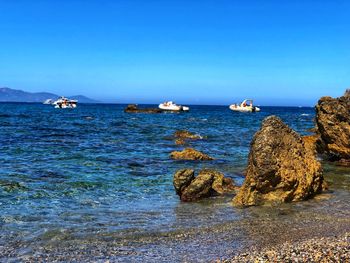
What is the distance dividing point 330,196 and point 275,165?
2.51 meters

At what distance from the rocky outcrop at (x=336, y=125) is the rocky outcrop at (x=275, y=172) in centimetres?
936

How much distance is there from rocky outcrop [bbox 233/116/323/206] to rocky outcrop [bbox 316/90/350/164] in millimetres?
9361

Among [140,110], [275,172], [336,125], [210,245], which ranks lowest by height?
[210,245]

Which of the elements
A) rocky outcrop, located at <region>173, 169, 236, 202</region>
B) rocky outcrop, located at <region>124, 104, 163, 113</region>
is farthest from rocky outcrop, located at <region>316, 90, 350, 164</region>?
rocky outcrop, located at <region>124, 104, 163, 113</region>

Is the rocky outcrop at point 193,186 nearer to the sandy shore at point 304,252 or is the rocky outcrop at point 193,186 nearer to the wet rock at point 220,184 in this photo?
the wet rock at point 220,184

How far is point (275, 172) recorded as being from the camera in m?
13.3

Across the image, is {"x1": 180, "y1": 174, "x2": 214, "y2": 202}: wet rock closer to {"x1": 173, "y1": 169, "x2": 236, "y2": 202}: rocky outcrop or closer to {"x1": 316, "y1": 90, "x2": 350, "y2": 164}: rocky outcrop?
{"x1": 173, "y1": 169, "x2": 236, "y2": 202}: rocky outcrop

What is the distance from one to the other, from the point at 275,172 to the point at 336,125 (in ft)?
36.5

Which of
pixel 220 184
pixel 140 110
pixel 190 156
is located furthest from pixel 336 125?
pixel 140 110

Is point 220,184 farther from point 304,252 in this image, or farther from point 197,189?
point 304,252

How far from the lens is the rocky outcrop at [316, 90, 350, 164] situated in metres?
22.7

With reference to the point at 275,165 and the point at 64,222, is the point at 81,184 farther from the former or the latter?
the point at 275,165

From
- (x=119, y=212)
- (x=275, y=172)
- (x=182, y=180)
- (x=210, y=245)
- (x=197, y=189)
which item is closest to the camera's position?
(x=210, y=245)

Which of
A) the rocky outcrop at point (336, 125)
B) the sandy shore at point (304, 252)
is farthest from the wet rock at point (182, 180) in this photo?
the rocky outcrop at point (336, 125)
